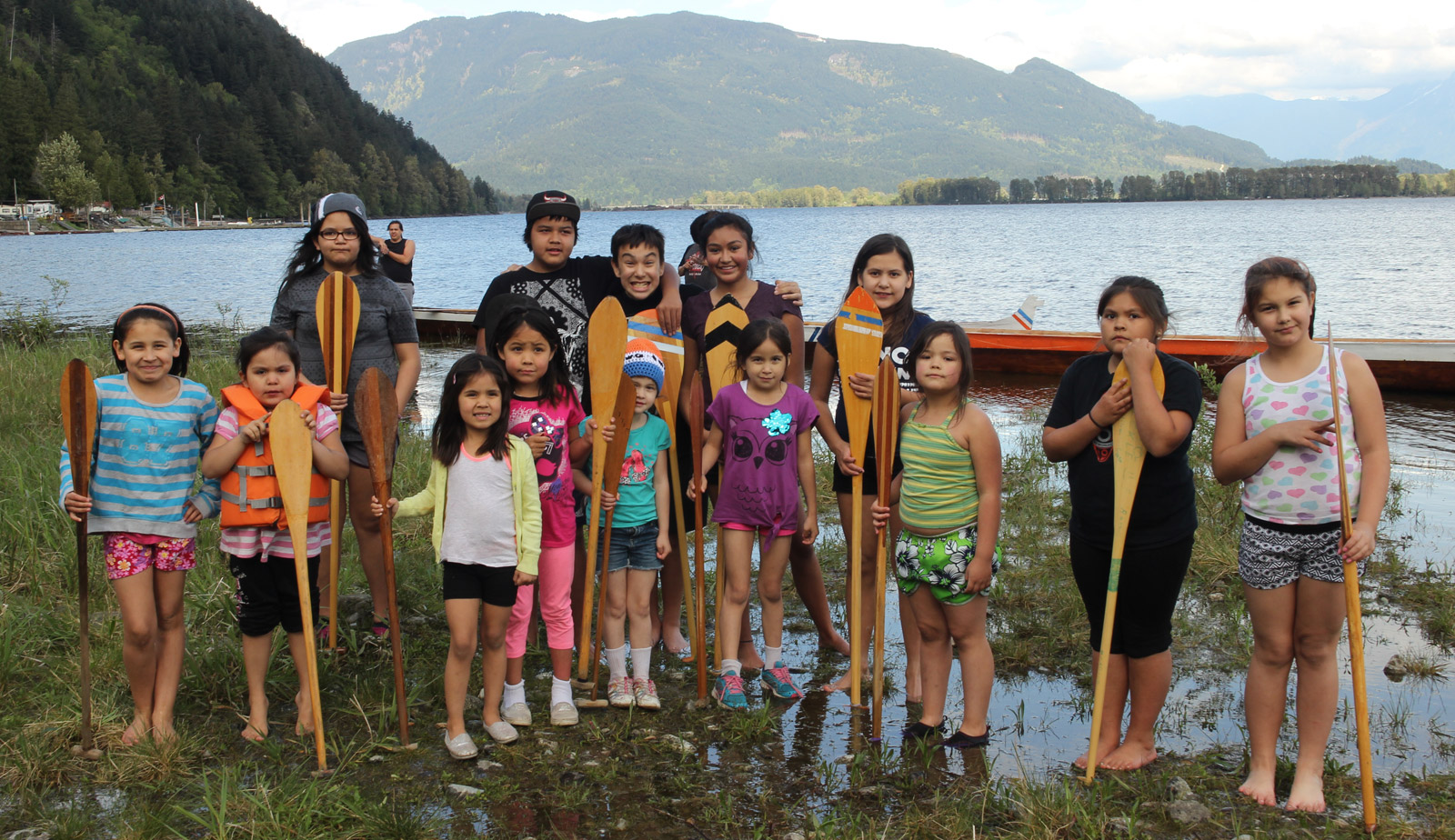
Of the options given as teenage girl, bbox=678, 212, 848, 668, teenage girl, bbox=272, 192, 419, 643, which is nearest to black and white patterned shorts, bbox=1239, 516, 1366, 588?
teenage girl, bbox=678, 212, 848, 668

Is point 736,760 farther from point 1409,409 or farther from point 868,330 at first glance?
point 1409,409

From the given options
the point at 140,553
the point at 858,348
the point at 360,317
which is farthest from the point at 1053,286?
the point at 140,553

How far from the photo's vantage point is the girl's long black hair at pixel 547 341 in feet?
11.5

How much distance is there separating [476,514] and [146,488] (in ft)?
3.49

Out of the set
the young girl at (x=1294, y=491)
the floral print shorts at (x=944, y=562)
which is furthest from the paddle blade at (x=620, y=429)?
the young girl at (x=1294, y=491)

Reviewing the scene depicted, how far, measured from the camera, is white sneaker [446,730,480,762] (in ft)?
10.7

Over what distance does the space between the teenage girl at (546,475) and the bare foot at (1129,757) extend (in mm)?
1838

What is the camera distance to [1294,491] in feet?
9.43

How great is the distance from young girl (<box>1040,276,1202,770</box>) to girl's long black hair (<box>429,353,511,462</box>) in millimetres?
1838

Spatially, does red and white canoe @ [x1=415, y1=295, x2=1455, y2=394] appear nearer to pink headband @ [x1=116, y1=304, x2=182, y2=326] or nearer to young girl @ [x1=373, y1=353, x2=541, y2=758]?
young girl @ [x1=373, y1=353, x2=541, y2=758]

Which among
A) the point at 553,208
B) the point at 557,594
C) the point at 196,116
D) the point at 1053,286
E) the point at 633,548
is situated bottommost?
the point at 557,594

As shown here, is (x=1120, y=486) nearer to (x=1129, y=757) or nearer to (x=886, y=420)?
(x=886, y=420)

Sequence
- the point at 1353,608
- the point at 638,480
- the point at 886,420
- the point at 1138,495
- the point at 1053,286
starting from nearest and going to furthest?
the point at 1353,608 → the point at 1138,495 → the point at 886,420 → the point at 638,480 → the point at 1053,286

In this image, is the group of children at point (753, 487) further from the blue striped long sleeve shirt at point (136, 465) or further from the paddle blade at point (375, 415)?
the paddle blade at point (375, 415)
